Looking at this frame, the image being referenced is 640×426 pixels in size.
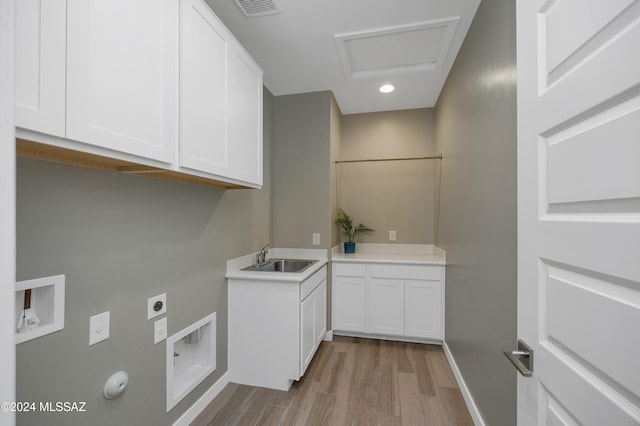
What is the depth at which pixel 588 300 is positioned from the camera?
56cm

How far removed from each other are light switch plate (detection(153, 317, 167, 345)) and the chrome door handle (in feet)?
5.25

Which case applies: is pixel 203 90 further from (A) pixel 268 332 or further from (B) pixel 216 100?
(A) pixel 268 332

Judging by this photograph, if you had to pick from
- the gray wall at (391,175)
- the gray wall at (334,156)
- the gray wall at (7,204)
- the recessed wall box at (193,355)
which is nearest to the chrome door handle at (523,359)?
the gray wall at (7,204)

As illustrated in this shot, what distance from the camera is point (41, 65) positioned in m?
0.75

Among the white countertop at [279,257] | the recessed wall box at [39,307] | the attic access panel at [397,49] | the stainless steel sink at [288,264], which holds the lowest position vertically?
the stainless steel sink at [288,264]

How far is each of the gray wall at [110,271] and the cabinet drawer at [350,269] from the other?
1412mm

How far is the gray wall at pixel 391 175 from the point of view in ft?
11.0

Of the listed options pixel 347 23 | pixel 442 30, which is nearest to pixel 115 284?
pixel 347 23

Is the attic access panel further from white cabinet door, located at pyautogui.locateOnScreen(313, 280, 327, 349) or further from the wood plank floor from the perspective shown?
the wood plank floor

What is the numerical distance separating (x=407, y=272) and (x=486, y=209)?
1.38 meters

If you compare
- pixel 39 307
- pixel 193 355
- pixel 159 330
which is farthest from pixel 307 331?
pixel 39 307

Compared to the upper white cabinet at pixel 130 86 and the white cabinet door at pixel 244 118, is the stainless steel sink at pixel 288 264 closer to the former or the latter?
the white cabinet door at pixel 244 118

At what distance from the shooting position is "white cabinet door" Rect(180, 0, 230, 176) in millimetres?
1293

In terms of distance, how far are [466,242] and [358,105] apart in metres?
2.11
